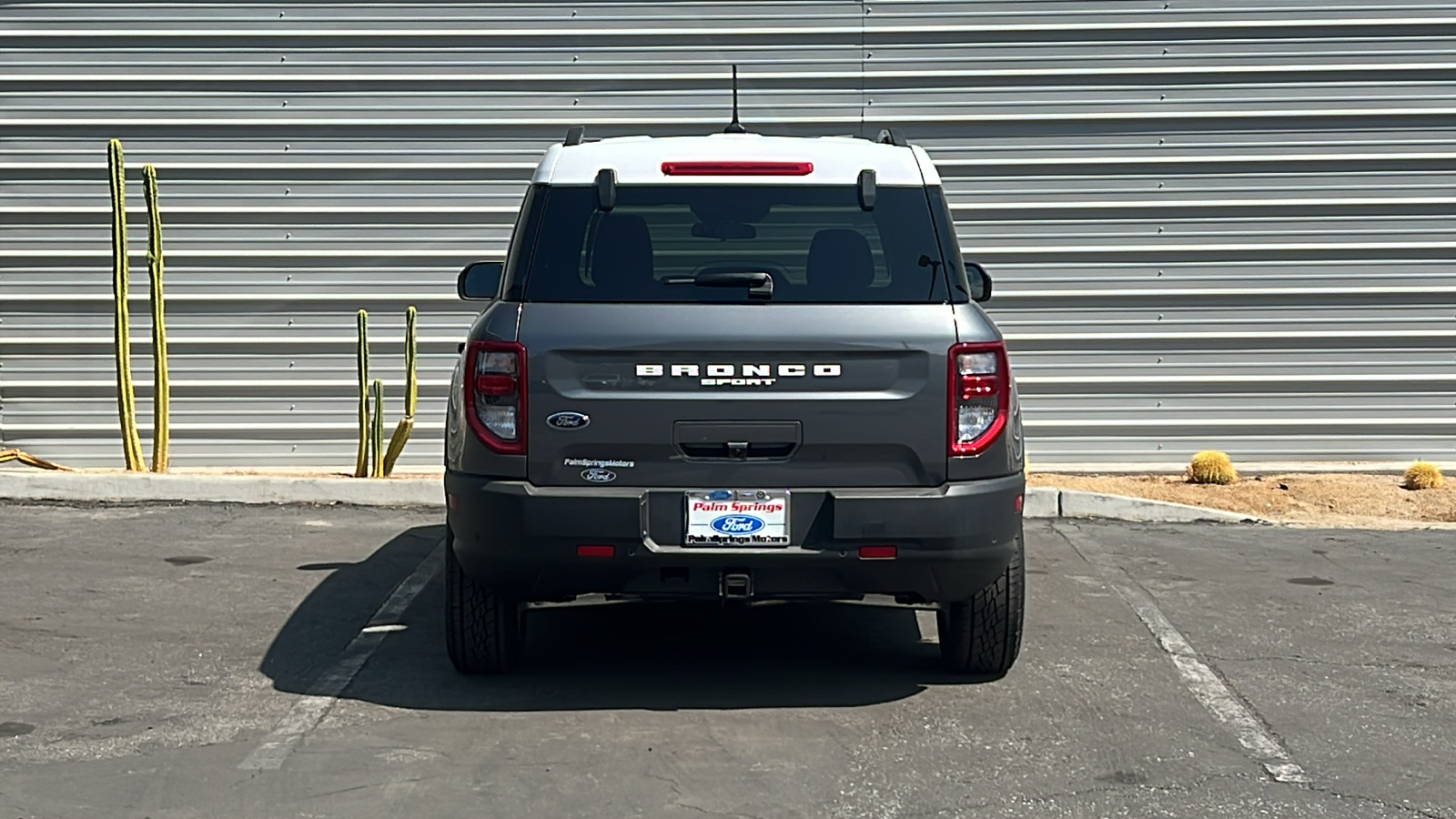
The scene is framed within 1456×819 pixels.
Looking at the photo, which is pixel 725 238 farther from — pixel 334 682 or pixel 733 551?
pixel 334 682

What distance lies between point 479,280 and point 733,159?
1.32m

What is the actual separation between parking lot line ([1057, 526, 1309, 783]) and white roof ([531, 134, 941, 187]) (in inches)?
77.4

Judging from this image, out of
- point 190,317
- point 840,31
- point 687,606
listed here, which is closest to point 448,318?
point 190,317

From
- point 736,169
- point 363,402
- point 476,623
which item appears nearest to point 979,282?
point 736,169

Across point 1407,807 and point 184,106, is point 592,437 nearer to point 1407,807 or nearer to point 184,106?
point 1407,807

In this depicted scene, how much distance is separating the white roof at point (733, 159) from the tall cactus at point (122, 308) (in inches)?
209

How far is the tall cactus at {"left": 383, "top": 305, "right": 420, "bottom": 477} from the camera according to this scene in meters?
11.1

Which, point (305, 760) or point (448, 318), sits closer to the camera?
point (305, 760)

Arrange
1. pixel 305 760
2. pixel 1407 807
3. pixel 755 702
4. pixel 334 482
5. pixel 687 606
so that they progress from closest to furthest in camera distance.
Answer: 1. pixel 1407 807
2. pixel 305 760
3. pixel 755 702
4. pixel 687 606
5. pixel 334 482

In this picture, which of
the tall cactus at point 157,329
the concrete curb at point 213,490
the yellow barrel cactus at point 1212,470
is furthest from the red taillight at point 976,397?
the tall cactus at point 157,329

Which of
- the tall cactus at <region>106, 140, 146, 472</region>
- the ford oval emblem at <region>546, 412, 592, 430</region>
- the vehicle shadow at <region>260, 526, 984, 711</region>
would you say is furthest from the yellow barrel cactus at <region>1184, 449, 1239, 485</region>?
the ford oval emblem at <region>546, 412, 592, 430</region>

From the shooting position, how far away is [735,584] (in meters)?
5.56

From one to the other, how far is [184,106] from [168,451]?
7.42 feet

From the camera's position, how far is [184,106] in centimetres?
1166
